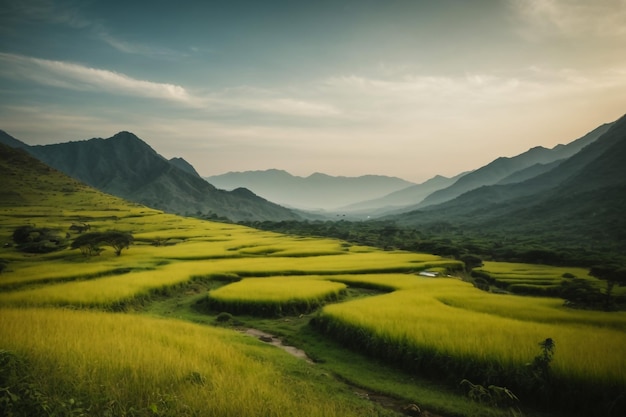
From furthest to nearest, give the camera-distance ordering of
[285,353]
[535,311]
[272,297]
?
[272,297]
[535,311]
[285,353]

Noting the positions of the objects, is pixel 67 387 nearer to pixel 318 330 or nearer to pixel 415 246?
pixel 318 330

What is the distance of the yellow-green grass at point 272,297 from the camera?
23364 mm

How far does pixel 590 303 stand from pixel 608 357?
16374 millimetres

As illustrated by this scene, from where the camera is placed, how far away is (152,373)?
9.10 metres

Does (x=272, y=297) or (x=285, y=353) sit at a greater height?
(x=272, y=297)

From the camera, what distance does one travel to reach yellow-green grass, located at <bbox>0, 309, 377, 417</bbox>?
7410mm

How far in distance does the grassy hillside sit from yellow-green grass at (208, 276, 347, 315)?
0.10 metres

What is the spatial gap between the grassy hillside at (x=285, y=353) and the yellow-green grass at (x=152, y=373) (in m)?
0.05

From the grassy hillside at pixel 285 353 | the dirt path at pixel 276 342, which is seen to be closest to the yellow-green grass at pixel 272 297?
the grassy hillside at pixel 285 353

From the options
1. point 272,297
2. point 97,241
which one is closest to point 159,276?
point 272,297

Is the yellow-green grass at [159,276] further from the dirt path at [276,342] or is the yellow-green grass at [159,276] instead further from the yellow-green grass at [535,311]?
the yellow-green grass at [535,311]

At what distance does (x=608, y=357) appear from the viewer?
39.1 feet

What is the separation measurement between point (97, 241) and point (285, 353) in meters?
37.4

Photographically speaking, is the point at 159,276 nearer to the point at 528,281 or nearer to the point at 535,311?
the point at 535,311
